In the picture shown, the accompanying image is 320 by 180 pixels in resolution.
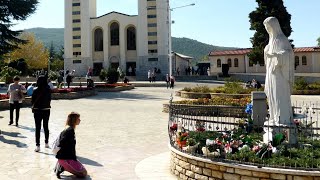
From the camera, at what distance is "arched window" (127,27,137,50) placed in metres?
59.0

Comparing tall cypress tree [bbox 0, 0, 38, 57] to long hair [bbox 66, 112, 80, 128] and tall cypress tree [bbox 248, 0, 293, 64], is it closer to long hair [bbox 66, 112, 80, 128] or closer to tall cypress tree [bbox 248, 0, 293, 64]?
tall cypress tree [bbox 248, 0, 293, 64]

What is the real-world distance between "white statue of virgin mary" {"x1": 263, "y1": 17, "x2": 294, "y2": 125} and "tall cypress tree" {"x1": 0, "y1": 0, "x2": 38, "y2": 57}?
1504 inches

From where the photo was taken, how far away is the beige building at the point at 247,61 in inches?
1973


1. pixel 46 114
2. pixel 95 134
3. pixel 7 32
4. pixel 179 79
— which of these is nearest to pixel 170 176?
pixel 46 114

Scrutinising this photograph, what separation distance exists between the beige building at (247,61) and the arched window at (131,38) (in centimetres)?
1238

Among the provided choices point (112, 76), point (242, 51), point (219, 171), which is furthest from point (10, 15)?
point (219, 171)

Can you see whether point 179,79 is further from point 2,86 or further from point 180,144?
point 180,144

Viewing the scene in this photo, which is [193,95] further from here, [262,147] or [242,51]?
[242,51]

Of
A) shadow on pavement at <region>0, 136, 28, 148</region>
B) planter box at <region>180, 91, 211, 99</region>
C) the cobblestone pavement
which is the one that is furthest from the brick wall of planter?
planter box at <region>180, 91, 211, 99</region>

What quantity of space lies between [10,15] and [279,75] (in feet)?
130

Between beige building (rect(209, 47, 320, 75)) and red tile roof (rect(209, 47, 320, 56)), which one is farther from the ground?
red tile roof (rect(209, 47, 320, 56))

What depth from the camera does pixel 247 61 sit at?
5300cm

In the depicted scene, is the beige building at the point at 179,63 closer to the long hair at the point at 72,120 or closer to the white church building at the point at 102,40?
the white church building at the point at 102,40

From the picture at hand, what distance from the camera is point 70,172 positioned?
723 cm
